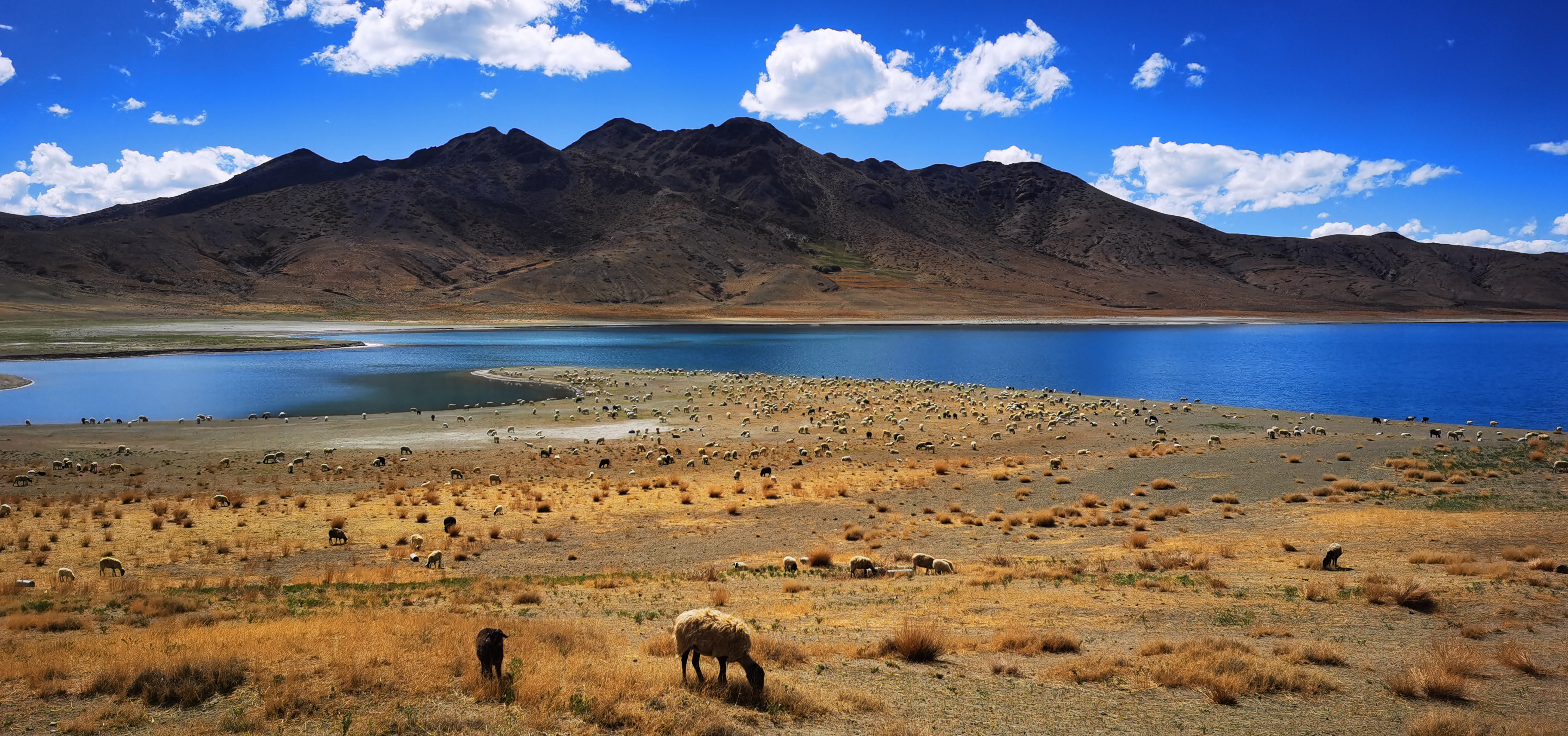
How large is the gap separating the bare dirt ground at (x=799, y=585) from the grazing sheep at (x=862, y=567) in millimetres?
382

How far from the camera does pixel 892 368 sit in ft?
225

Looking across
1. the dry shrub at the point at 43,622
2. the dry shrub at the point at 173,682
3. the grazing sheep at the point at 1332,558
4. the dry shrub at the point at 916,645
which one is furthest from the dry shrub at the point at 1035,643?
the dry shrub at the point at 43,622

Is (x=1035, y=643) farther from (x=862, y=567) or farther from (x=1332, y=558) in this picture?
(x=1332, y=558)

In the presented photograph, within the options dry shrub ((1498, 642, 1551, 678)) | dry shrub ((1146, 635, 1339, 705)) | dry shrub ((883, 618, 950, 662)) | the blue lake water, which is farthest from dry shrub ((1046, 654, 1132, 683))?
the blue lake water

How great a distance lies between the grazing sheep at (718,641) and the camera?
7324 millimetres

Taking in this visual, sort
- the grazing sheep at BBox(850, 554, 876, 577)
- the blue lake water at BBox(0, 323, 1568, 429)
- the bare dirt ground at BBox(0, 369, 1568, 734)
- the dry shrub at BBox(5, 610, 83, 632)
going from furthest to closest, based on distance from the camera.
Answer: the blue lake water at BBox(0, 323, 1568, 429) < the grazing sheep at BBox(850, 554, 876, 577) < the dry shrub at BBox(5, 610, 83, 632) < the bare dirt ground at BBox(0, 369, 1568, 734)

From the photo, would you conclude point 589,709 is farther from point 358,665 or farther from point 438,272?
point 438,272

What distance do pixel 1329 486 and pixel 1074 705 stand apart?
17.2m

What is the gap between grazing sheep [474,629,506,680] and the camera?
23.9 feet

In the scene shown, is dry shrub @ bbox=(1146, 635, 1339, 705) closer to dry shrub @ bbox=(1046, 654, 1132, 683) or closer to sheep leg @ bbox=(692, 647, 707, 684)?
dry shrub @ bbox=(1046, 654, 1132, 683)

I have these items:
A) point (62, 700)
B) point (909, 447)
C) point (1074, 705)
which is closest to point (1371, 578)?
point (1074, 705)

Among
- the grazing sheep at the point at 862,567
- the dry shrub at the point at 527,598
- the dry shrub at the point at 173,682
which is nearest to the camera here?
the dry shrub at the point at 173,682

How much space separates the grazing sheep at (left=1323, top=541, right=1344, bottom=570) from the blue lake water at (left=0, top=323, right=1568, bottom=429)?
35905 mm

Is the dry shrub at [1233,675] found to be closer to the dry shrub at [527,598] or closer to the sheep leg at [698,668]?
the sheep leg at [698,668]
